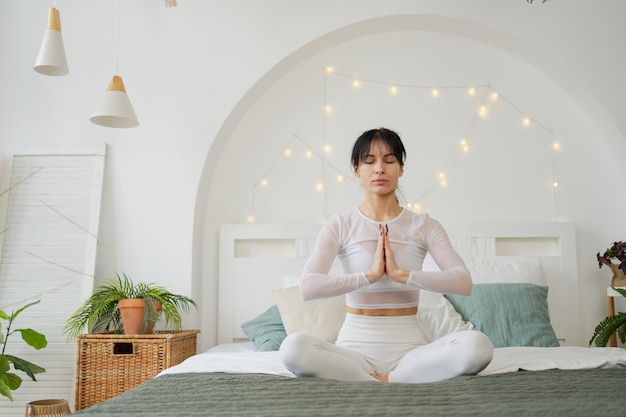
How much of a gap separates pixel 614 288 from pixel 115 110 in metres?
2.65

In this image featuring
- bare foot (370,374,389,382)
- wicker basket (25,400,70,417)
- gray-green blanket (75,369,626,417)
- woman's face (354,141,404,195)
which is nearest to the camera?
gray-green blanket (75,369,626,417)

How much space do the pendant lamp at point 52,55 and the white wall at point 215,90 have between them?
61 centimetres

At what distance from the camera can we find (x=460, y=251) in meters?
3.40

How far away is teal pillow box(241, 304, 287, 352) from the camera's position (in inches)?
110

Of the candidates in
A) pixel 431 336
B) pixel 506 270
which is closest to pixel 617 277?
pixel 506 270

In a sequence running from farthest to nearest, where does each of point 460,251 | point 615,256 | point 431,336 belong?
1. point 460,251
2. point 615,256
3. point 431,336

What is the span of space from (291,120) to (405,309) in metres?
1.95

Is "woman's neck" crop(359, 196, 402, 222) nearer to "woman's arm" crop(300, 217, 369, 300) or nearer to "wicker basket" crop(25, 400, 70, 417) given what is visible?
"woman's arm" crop(300, 217, 369, 300)

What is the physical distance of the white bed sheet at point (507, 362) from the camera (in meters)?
1.86

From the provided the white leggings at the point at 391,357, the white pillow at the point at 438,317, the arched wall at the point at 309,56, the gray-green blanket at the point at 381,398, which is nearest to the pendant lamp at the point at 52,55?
the arched wall at the point at 309,56

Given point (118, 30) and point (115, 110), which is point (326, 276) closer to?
point (115, 110)

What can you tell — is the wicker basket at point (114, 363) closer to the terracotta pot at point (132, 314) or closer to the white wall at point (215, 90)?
the terracotta pot at point (132, 314)

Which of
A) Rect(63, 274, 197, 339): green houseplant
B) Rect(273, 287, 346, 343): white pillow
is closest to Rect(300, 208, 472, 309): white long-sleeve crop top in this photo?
Rect(273, 287, 346, 343): white pillow

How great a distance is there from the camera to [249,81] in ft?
11.4
